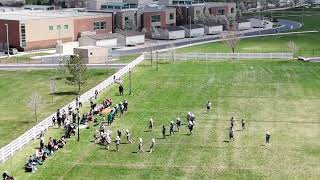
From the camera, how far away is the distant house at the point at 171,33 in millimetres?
122625

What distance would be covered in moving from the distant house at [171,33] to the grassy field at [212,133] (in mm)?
44336

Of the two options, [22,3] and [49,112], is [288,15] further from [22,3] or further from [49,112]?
[49,112]

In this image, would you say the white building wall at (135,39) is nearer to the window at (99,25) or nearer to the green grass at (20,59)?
the window at (99,25)

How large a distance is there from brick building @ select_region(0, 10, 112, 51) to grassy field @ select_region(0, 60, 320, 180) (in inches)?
1237

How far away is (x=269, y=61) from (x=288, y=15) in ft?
308

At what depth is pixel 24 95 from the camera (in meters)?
66.7

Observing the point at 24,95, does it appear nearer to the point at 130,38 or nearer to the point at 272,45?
the point at 130,38

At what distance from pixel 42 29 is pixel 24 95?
4090cm

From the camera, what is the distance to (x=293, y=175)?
3972cm

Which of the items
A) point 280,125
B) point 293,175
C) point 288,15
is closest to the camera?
point 293,175

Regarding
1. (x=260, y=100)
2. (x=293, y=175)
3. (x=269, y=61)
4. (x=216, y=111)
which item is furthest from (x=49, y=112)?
(x=269, y=61)

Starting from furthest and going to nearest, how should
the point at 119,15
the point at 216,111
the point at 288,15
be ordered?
the point at 288,15 → the point at 119,15 → the point at 216,111

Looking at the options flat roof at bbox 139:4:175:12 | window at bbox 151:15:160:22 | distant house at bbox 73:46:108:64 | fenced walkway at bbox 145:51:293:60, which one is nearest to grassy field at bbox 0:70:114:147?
distant house at bbox 73:46:108:64

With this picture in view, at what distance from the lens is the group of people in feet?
133
